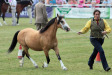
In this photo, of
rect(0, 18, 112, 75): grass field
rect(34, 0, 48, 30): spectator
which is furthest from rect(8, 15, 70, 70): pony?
rect(34, 0, 48, 30): spectator

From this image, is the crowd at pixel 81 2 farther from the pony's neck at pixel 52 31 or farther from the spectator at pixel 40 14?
the pony's neck at pixel 52 31

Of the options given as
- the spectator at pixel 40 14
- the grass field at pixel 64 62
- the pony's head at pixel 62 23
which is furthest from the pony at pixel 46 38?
the spectator at pixel 40 14

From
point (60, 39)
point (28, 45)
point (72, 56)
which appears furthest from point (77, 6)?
point (28, 45)

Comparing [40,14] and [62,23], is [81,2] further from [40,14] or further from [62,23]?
[62,23]

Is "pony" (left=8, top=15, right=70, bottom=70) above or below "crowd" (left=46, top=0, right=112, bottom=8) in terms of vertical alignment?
above

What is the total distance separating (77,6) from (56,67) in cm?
2573

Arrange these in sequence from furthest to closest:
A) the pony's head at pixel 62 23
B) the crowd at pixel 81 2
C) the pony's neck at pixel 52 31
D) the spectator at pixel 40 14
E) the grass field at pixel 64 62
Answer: the crowd at pixel 81 2, the spectator at pixel 40 14, the pony's neck at pixel 52 31, the pony's head at pixel 62 23, the grass field at pixel 64 62

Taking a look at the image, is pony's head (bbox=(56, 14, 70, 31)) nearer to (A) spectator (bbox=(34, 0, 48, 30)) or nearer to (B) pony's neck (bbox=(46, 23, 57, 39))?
(B) pony's neck (bbox=(46, 23, 57, 39))

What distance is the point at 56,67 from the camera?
1116 centimetres

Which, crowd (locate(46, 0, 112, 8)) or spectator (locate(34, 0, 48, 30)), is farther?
crowd (locate(46, 0, 112, 8))

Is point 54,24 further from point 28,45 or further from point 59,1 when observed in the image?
point 59,1

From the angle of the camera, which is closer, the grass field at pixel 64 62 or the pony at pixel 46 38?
the grass field at pixel 64 62

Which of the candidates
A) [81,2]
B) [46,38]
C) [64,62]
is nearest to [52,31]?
[46,38]

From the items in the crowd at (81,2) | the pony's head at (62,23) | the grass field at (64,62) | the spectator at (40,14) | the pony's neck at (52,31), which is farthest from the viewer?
the crowd at (81,2)
